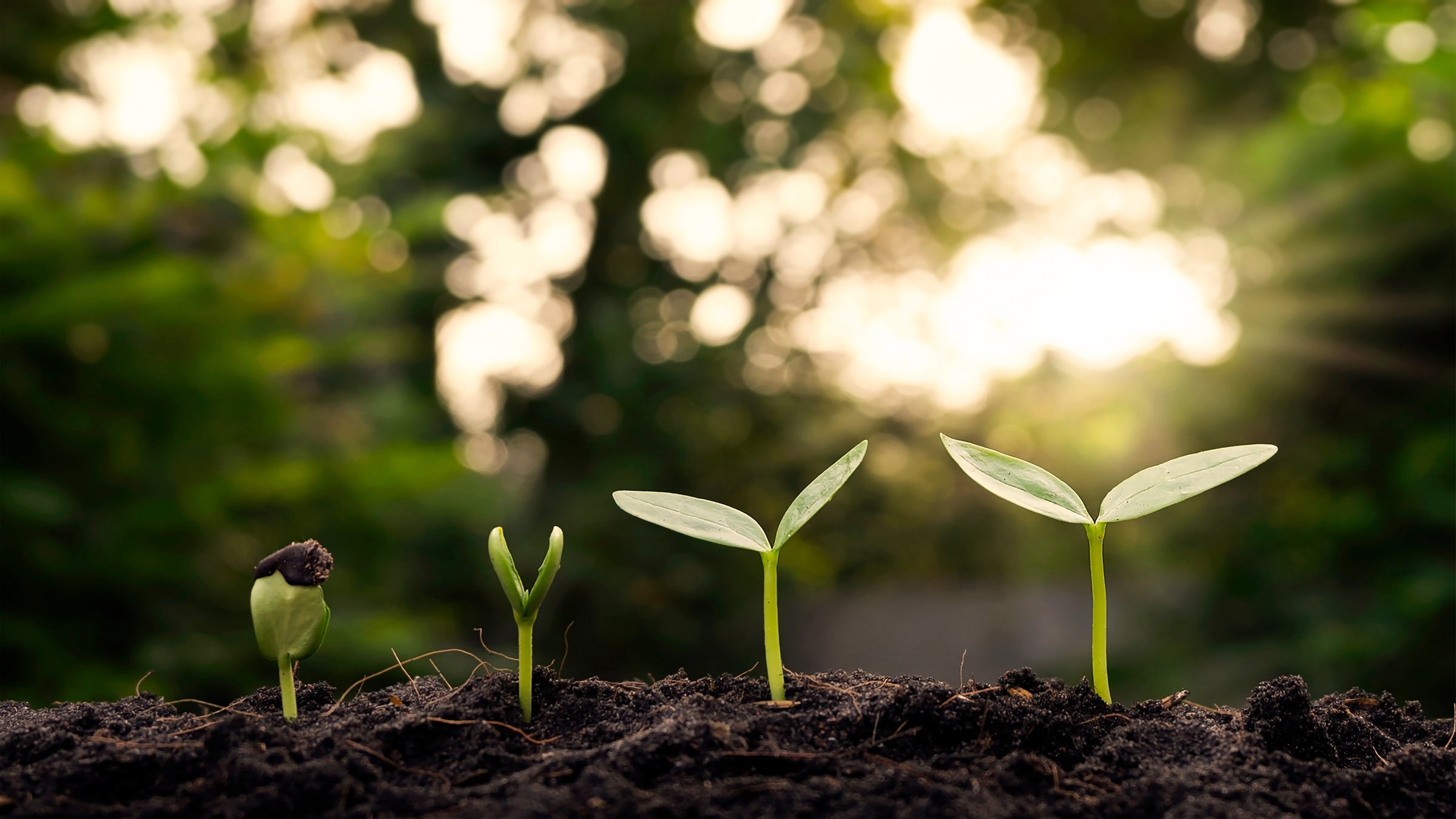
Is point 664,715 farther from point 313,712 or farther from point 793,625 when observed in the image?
point 793,625

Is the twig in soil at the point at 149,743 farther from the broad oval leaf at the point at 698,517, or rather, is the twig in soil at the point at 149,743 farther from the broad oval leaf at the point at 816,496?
the broad oval leaf at the point at 816,496

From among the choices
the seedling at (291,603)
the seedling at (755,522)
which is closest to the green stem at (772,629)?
the seedling at (755,522)

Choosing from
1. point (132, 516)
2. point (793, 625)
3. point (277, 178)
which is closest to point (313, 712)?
point (132, 516)

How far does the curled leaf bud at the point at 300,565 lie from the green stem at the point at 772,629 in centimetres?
35

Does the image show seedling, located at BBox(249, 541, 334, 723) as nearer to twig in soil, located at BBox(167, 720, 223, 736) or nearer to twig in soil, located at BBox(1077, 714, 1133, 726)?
twig in soil, located at BBox(167, 720, 223, 736)

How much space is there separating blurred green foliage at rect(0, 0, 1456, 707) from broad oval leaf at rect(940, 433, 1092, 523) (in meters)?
2.27

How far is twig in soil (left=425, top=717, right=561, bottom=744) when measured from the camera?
72cm

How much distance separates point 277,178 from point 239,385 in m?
1.12

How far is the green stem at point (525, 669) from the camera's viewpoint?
76 centimetres

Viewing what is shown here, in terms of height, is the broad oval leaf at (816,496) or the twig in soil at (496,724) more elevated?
the broad oval leaf at (816,496)

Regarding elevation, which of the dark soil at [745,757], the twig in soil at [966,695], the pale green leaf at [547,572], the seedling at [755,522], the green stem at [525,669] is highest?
the seedling at [755,522]

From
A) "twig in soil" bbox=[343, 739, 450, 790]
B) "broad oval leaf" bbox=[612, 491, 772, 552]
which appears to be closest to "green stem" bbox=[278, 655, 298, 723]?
"twig in soil" bbox=[343, 739, 450, 790]

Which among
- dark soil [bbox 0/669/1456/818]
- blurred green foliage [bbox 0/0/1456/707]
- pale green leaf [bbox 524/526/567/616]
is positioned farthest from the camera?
blurred green foliage [bbox 0/0/1456/707]

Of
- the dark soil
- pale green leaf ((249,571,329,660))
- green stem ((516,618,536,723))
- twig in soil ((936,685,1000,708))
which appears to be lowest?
the dark soil
